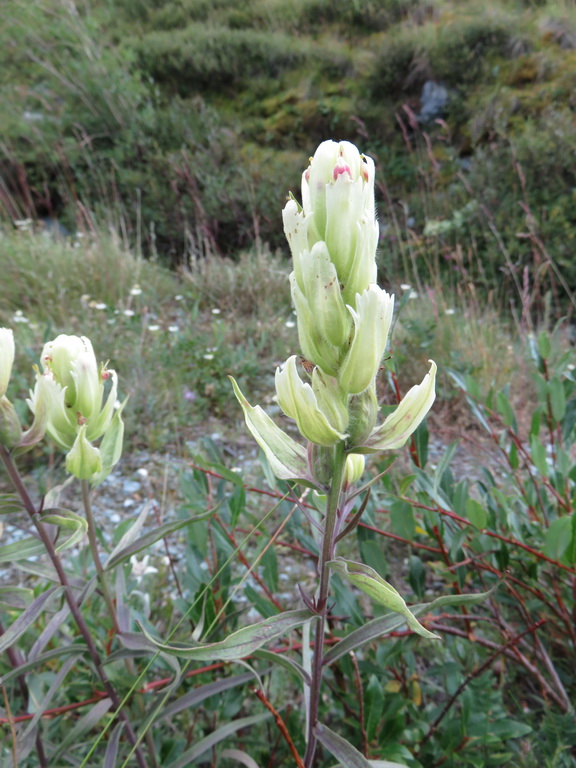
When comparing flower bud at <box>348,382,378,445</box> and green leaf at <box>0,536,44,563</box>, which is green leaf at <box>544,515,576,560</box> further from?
green leaf at <box>0,536,44,563</box>

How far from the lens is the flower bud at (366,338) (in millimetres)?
539

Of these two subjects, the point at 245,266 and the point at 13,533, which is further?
the point at 245,266

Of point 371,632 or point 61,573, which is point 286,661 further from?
point 61,573

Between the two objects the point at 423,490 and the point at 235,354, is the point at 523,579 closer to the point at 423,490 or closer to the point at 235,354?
the point at 423,490

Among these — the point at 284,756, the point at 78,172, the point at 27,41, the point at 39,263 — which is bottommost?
the point at 284,756

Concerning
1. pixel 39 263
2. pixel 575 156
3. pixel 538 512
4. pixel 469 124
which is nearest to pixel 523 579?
pixel 538 512

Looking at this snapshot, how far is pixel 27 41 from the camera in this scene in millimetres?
8016

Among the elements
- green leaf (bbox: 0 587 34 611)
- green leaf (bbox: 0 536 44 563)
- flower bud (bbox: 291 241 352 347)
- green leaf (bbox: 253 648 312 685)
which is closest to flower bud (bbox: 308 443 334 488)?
flower bud (bbox: 291 241 352 347)

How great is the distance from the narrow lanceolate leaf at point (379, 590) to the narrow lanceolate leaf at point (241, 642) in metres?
0.10

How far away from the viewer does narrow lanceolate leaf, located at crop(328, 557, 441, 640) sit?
0.51 m

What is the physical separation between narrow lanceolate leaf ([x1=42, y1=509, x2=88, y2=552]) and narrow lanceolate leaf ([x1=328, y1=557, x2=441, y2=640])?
0.43 metres

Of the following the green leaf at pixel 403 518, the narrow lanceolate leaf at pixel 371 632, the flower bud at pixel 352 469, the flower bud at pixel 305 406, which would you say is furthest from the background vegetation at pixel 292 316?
the flower bud at pixel 305 406

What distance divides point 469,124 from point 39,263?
5.32 meters

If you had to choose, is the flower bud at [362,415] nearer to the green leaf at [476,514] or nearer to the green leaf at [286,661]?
the green leaf at [286,661]
